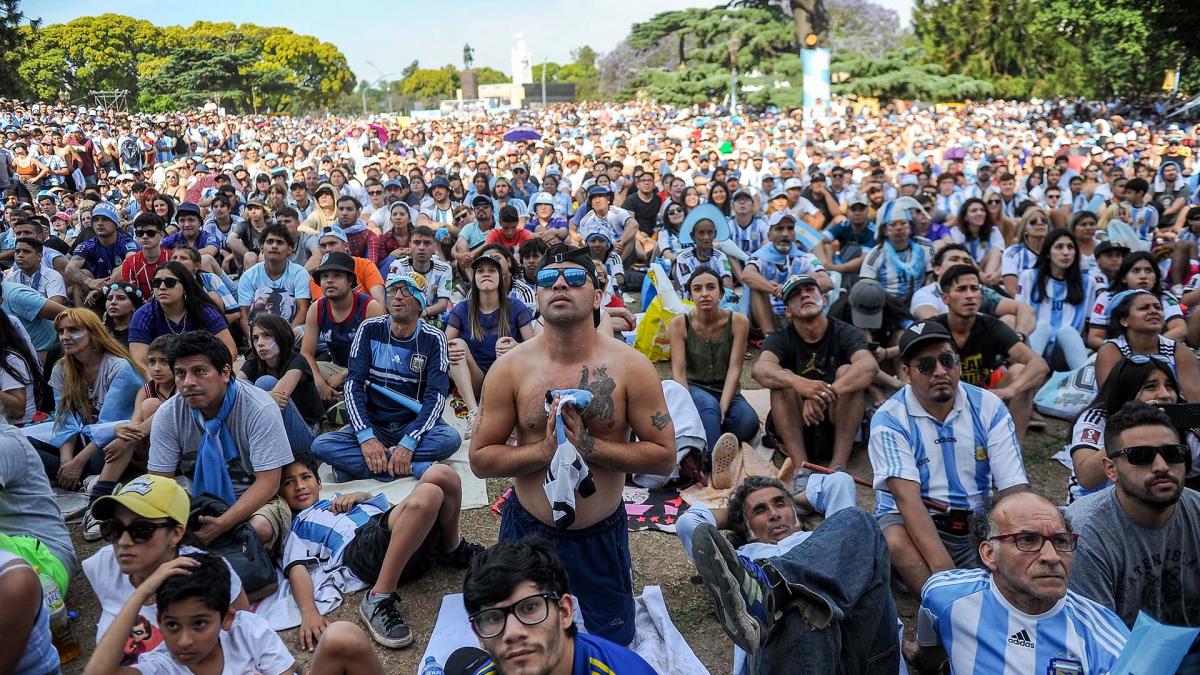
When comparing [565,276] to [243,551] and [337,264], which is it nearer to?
[243,551]

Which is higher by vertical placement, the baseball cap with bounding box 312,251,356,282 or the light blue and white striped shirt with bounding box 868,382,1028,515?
the baseball cap with bounding box 312,251,356,282

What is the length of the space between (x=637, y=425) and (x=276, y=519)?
2103 mm

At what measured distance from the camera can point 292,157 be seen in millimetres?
A: 20016

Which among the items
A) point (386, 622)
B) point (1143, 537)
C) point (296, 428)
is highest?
point (1143, 537)

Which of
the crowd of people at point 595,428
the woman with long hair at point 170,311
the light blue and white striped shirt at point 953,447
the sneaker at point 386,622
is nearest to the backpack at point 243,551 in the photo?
the crowd of people at point 595,428

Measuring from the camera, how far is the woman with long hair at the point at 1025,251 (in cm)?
746

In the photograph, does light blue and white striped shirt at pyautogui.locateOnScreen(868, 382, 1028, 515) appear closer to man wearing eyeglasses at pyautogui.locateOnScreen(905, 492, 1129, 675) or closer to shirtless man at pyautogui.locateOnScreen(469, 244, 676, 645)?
man wearing eyeglasses at pyautogui.locateOnScreen(905, 492, 1129, 675)

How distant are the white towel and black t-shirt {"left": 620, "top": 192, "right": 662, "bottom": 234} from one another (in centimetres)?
980

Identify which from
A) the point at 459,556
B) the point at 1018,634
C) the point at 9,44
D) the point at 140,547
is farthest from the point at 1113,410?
the point at 9,44

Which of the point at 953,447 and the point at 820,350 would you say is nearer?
the point at 953,447

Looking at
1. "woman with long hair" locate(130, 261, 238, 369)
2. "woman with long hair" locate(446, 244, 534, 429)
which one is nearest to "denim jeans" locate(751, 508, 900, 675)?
"woman with long hair" locate(446, 244, 534, 429)

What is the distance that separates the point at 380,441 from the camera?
539cm

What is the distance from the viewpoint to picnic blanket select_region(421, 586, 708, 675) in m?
3.62

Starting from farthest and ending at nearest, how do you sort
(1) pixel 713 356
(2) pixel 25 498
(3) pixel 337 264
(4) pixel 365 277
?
(4) pixel 365 277
(3) pixel 337 264
(1) pixel 713 356
(2) pixel 25 498
